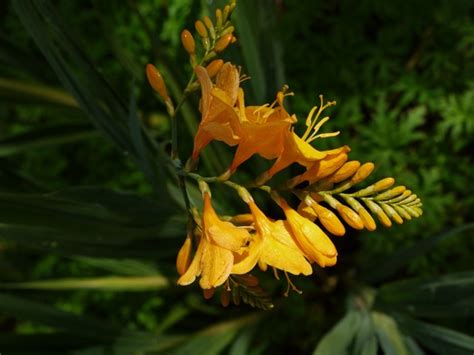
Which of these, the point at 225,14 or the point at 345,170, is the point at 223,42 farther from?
the point at 345,170

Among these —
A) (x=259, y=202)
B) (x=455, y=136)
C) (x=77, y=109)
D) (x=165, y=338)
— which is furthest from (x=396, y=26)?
(x=165, y=338)

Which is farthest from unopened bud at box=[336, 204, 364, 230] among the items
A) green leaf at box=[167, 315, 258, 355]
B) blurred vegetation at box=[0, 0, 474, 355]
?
green leaf at box=[167, 315, 258, 355]

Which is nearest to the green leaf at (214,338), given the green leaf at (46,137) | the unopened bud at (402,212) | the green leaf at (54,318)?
the green leaf at (54,318)

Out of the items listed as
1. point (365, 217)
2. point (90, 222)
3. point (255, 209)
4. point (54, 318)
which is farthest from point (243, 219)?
point (54, 318)

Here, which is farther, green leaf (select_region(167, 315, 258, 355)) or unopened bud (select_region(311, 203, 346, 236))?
green leaf (select_region(167, 315, 258, 355))

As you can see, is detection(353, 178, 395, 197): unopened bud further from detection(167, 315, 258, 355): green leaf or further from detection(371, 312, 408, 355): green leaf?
detection(167, 315, 258, 355): green leaf

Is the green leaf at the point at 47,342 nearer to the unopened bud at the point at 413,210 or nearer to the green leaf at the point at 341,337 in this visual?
the green leaf at the point at 341,337
